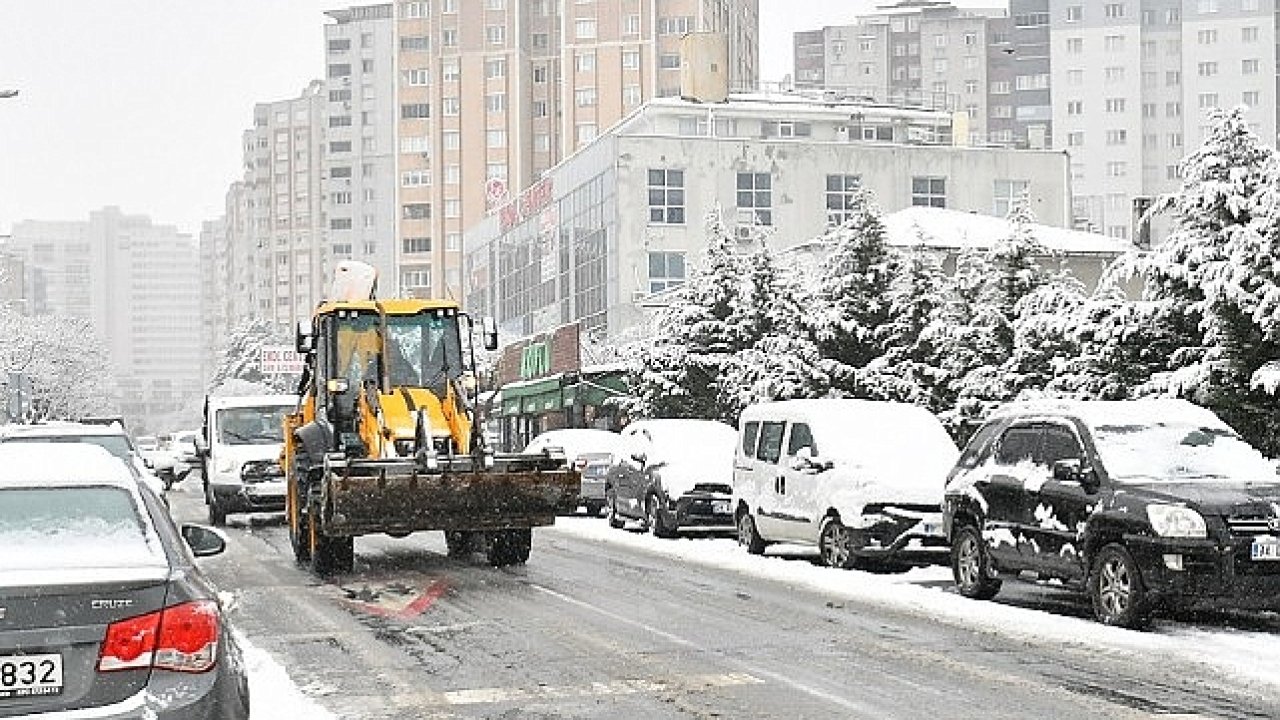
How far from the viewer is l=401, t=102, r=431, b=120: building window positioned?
5364 inches

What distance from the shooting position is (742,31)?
458 feet

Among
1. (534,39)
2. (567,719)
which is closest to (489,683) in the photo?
(567,719)

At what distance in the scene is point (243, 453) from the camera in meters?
28.3

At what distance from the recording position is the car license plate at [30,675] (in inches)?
238

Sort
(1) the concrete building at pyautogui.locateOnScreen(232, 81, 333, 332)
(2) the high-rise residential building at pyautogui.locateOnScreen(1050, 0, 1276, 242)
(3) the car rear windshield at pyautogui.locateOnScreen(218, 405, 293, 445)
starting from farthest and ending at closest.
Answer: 1. (1) the concrete building at pyautogui.locateOnScreen(232, 81, 333, 332)
2. (2) the high-rise residential building at pyautogui.locateOnScreen(1050, 0, 1276, 242)
3. (3) the car rear windshield at pyautogui.locateOnScreen(218, 405, 293, 445)

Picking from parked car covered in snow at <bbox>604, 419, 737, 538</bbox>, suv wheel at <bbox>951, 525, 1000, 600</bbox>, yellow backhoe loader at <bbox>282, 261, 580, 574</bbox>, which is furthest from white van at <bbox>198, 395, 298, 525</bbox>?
suv wheel at <bbox>951, 525, 1000, 600</bbox>

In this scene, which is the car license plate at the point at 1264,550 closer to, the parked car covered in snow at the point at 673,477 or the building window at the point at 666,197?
the parked car covered in snow at the point at 673,477

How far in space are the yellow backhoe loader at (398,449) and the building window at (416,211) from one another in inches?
4568

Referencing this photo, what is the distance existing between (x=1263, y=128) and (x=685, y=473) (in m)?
126

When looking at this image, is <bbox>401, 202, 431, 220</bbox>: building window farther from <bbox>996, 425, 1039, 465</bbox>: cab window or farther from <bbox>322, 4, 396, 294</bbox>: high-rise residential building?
<bbox>996, 425, 1039, 465</bbox>: cab window

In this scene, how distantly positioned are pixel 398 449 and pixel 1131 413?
7889 mm

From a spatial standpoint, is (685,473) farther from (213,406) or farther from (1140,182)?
(1140,182)

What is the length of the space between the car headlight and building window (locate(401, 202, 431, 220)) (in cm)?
12567

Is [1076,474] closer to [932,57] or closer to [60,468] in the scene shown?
[60,468]
